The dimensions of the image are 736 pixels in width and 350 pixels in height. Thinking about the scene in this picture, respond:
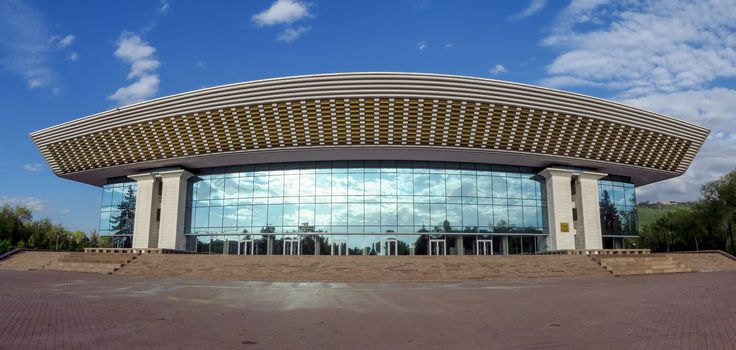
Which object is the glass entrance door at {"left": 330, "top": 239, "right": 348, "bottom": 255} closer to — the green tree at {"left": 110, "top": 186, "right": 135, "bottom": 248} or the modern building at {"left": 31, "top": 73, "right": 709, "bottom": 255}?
the modern building at {"left": 31, "top": 73, "right": 709, "bottom": 255}

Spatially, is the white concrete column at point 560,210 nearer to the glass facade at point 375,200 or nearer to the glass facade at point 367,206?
the glass facade at point 367,206

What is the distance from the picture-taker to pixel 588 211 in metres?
36.1

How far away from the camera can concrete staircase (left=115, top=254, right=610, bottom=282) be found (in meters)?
23.2

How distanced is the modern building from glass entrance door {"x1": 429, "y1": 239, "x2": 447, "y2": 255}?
0.53 feet

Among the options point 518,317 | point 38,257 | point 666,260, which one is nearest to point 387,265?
point 518,317

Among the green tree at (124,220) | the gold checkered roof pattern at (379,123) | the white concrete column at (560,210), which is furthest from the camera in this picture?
the green tree at (124,220)

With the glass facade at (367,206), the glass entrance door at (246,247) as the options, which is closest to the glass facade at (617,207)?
the glass facade at (367,206)

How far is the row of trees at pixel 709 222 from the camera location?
40.2m

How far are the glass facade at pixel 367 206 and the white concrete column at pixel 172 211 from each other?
114 centimetres

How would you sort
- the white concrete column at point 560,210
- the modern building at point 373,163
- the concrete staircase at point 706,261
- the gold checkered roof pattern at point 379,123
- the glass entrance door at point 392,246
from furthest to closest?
the white concrete column at point 560,210, the glass entrance door at point 392,246, the modern building at point 373,163, the gold checkered roof pattern at point 379,123, the concrete staircase at point 706,261

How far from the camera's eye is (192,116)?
103 ft

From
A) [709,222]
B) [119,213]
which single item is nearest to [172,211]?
[119,213]

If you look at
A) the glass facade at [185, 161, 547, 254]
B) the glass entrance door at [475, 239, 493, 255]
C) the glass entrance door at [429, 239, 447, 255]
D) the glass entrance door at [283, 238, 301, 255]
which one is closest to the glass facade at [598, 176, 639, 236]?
the glass facade at [185, 161, 547, 254]

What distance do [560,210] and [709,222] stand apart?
17.9 meters
